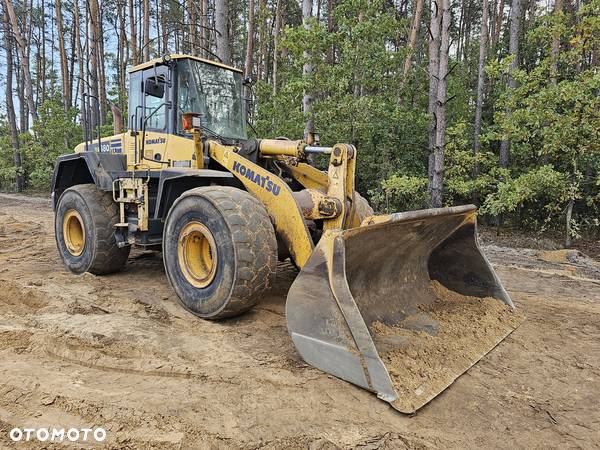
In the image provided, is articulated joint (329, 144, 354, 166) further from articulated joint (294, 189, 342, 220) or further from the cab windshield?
the cab windshield

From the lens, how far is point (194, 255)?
4.32 m

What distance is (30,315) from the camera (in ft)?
13.4

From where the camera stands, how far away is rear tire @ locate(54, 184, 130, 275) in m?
5.53

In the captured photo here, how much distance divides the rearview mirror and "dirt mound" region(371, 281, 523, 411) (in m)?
3.49

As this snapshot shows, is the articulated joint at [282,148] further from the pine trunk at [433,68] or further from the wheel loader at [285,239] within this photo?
the pine trunk at [433,68]

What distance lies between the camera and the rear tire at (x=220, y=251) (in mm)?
3688

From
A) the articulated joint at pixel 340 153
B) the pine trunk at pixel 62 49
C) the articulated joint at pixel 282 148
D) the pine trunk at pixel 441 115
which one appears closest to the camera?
the articulated joint at pixel 340 153

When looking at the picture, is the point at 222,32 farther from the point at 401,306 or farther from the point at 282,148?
the point at 401,306

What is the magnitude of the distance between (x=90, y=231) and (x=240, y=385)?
3.59 metres

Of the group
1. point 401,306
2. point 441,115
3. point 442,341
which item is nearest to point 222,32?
point 441,115

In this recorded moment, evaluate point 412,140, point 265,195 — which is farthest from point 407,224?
point 412,140

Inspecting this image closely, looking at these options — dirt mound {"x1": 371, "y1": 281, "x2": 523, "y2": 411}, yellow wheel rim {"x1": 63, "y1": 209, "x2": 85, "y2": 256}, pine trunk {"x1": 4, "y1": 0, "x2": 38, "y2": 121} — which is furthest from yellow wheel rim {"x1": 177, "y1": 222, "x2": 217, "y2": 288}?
pine trunk {"x1": 4, "y1": 0, "x2": 38, "y2": 121}

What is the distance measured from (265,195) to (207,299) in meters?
1.09

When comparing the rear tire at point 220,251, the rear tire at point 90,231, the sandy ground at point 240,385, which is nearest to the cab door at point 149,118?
the rear tire at point 90,231
